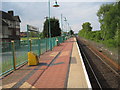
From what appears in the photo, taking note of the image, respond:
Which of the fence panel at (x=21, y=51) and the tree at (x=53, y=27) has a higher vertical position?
the tree at (x=53, y=27)

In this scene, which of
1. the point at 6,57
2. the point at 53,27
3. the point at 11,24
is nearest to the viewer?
the point at 6,57

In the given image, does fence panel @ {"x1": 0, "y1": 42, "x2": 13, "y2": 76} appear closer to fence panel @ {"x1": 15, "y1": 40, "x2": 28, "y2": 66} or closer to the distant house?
fence panel @ {"x1": 15, "y1": 40, "x2": 28, "y2": 66}

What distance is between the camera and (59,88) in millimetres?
5285

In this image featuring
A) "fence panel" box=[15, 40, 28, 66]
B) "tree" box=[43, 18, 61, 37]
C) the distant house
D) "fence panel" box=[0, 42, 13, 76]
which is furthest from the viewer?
"tree" box=[43, 18, 61, 37]

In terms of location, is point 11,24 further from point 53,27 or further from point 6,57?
point 6,57

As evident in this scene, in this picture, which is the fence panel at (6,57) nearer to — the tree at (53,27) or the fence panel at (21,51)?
the fence panel at (21,51)

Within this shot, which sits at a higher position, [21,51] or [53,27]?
[53,27]

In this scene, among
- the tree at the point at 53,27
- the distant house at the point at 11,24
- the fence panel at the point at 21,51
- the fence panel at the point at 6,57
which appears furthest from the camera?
the tree at the point at 53,27

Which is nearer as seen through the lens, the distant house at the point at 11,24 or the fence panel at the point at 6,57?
the fence panel at the point at 6,57

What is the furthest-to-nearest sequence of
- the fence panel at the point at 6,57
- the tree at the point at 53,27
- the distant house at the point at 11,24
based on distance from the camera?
the tree at the point at 53,27 → the distant house at the point at 11,24 → the fence panel at the point at 6,57

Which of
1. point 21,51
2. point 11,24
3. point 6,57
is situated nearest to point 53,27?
point 11,24

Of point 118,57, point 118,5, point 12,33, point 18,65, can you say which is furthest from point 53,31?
point 18,65

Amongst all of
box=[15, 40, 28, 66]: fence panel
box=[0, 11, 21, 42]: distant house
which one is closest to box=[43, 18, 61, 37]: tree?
box=[0, 11, 21, 42]: distant house

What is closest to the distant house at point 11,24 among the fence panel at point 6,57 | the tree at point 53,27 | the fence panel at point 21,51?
the tree at point 53,27
